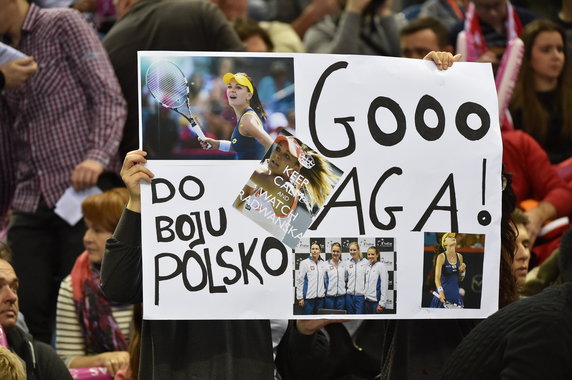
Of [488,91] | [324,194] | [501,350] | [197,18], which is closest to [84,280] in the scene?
[197,18]

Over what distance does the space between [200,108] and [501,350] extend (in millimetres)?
1323

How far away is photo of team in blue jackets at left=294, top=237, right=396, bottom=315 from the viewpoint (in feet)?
13.8

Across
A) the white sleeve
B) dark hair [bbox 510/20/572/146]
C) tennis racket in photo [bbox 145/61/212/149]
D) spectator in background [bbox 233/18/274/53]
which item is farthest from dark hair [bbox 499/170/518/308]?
spectator in background [bbox 233/18/274/53]

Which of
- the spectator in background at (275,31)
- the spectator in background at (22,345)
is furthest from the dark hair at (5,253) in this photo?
the spectator in background at (275,31)

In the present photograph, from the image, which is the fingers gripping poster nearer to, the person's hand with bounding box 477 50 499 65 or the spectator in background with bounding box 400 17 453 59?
the person's hand with bounding box 477 50 499 65

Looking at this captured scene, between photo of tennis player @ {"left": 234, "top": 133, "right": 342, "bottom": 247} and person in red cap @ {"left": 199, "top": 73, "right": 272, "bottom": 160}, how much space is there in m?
0.05

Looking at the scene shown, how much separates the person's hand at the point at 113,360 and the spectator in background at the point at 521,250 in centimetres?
180

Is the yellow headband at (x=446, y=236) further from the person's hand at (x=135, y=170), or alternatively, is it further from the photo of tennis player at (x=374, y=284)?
the person's hand at (x=135, y=170)


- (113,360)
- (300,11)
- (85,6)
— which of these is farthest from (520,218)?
(300,11)

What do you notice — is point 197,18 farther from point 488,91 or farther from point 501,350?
point 501,350

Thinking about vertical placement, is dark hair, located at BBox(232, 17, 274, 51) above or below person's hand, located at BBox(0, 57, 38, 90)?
above

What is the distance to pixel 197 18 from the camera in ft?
21.1

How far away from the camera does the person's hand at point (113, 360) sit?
18.3 ft

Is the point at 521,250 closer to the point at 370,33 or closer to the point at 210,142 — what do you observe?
the point at 210,142
